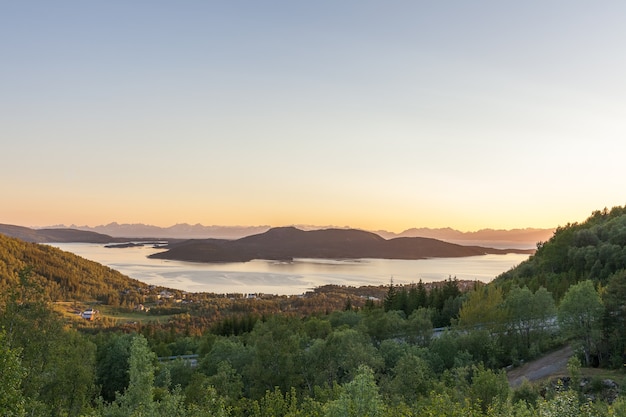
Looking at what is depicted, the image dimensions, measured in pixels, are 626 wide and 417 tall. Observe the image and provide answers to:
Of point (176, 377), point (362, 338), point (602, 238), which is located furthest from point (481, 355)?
point (602, 238)

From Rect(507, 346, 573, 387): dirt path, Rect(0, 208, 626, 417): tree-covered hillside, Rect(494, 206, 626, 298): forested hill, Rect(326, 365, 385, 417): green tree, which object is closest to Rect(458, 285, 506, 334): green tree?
Rect(0, 208, 626, 417): tree-covered hillside

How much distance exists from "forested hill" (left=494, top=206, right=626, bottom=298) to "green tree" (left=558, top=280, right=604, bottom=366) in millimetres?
34823

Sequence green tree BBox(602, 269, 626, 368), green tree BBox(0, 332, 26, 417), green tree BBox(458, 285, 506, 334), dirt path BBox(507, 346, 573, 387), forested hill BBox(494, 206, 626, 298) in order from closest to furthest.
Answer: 1. green tree BBox(0, 332, 26, 417)
2. green tree BBox(602, 269, 626, 368)
3. dirt path BBox(507, 346, 573, 387)
4. green tree BBox(458, 285, 506, 334)
5. forested hill BBox(494, 206, 626, 298)

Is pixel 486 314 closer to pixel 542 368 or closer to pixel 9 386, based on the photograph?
pixel 542 368

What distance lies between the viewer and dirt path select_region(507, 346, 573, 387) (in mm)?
45594

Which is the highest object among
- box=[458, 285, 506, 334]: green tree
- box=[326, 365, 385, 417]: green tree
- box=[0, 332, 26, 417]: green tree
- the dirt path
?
box=[0, 332, 26, 417]: green tree

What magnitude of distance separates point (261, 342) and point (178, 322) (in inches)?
4984

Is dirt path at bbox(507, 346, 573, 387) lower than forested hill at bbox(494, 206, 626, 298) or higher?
lower

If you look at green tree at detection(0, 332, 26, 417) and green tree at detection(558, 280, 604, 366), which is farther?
green tree at detection(558, 280, 604, 366)

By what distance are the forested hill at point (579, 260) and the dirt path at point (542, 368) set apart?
101ft

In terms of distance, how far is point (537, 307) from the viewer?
57.6 meters

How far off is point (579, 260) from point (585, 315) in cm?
5363

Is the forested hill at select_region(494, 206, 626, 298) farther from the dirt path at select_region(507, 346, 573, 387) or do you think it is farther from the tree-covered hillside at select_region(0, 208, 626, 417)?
the dirt path at select_region(507, 346, 573, 387)

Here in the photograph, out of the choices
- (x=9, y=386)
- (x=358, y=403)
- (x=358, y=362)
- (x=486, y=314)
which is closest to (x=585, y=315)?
(x=486, y=314)
